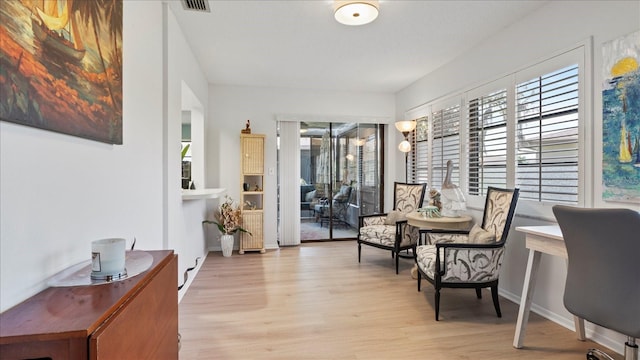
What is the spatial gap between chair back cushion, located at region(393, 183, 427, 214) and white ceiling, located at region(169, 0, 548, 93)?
5.29ft

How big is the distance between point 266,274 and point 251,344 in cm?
153

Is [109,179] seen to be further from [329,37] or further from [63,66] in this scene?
[329,37]

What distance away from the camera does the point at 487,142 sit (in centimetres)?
327

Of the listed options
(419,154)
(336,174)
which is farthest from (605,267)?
(336,174)

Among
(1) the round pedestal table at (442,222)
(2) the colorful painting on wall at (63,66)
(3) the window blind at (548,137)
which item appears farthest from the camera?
(1) the round pedestal table at (442,222)

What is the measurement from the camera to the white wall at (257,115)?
4824 millimetres

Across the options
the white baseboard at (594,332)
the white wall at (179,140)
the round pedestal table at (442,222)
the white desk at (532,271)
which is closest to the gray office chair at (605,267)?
the white desk at (532,271)

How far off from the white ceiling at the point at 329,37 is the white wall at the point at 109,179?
46cm

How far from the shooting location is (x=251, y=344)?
2.17 metres

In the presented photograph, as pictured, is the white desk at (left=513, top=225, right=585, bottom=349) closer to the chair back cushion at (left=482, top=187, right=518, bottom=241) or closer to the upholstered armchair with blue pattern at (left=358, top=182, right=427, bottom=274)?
the chair back cushion at (left=482, top=187, right=518, bottom=241)

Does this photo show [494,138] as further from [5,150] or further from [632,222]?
[5,150]

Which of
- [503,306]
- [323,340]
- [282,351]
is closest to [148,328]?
[282,351]

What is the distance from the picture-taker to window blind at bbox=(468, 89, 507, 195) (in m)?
3.10

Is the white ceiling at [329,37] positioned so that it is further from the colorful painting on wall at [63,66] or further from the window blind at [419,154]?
the colorful painting on wall at [63,66]
